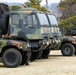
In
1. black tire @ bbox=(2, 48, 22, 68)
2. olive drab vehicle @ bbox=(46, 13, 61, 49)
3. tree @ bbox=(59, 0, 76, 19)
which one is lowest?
black tire @ bbox=(2, 48, 22, 68)

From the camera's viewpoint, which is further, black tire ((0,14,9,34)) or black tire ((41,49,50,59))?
black tire ((41,49,50,59))

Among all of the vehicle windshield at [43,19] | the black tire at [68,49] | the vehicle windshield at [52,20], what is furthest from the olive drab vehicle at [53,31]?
the black tire at [68,49]

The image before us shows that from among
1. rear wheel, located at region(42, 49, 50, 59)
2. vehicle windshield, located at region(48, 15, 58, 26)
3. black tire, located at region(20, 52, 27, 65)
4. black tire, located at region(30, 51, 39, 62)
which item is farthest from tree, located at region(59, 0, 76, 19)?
black tire, located at region(20, 52, 27, 65)

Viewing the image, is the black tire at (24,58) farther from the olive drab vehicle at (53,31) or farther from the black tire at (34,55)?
the olive drab vehicle at (53,31)

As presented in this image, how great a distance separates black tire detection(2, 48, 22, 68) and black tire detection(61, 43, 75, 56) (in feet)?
30.5

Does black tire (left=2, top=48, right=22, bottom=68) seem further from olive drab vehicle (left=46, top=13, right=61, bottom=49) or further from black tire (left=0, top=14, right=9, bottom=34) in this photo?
olive drab vehicle (left=46, top=13, right=61, bottom=49)

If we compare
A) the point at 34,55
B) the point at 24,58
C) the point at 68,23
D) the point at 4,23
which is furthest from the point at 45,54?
the point at 68,23

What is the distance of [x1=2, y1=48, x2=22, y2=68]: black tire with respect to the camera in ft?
58.5

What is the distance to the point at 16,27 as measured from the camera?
20.5 m

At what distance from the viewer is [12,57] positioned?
58.9 feet

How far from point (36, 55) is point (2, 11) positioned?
2.75m

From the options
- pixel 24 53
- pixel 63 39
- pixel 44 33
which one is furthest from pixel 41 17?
pixel 63 39

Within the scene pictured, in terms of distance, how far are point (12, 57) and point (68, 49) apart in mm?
9556

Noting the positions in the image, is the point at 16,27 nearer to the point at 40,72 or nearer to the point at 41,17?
the point at 41,17
